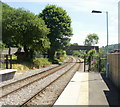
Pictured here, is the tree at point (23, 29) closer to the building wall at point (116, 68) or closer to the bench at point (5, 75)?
the bench at point (5, 75)

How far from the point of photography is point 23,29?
26.9 meters

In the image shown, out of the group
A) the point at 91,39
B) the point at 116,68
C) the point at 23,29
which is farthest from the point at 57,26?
the point at 91,39

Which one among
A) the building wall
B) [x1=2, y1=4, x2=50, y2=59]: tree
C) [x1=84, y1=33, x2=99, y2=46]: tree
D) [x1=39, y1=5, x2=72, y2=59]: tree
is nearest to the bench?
the building wall

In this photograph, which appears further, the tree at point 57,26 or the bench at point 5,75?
the tree at point 57,26

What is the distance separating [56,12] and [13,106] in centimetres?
3645

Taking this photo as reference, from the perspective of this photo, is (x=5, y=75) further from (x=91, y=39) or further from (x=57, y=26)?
(x=91, y=39)

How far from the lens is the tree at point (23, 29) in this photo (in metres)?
26.5

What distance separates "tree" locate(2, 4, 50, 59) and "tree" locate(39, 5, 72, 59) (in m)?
10.8

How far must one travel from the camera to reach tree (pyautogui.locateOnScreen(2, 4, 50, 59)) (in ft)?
86.8

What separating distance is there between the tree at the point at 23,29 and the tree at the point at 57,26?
10.8 metres

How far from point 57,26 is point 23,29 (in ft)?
47.5

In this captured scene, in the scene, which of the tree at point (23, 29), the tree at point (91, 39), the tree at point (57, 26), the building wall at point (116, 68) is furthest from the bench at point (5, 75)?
the tree at point (91, 39)

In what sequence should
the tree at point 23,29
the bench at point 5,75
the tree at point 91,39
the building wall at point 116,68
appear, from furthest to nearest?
1. the tree at point 91,39
2. the tree at point 23,29
3. the bench at point 5,75
4. the building wall at point 116,68

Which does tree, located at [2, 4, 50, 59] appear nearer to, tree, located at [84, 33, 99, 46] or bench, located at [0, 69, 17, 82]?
bench, located at [0, 69, 17, 82]
